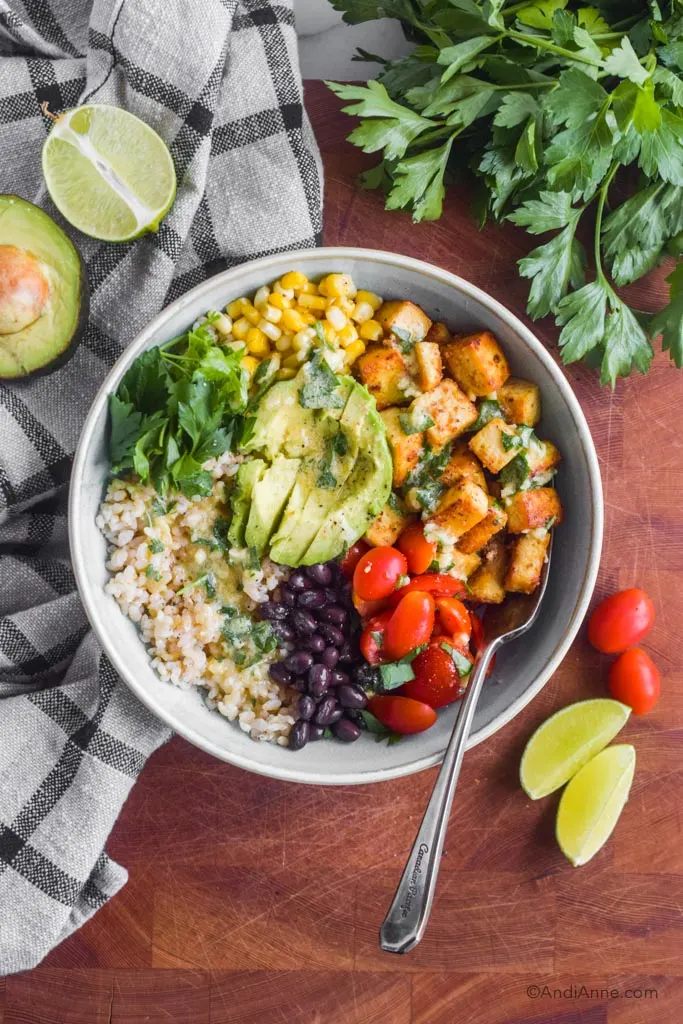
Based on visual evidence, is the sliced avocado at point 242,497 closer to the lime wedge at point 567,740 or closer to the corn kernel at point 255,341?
the corn kernel at point 255,341

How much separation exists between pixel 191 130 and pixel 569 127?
1.06m

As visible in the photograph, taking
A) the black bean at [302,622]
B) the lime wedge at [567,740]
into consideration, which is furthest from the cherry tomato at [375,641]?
the lime wedge at [567,740]

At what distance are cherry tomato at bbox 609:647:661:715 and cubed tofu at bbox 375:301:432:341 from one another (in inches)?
47.2

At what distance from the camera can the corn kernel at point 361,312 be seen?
2.59 m

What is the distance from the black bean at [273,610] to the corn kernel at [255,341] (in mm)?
734

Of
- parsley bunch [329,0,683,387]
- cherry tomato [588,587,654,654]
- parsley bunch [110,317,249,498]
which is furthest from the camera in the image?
cherry tomato [588,587,654,654]

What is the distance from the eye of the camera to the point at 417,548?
2561 mm

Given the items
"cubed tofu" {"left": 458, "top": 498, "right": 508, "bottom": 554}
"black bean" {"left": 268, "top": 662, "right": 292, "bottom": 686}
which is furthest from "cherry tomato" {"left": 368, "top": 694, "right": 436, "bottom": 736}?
"cubed tofu" {"left": 458, "top": 498, "right": 508, "bottom": 554}

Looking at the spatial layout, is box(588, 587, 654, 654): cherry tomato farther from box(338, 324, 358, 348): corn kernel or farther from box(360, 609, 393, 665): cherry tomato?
box(338, 324, 358, 348): corn kernel

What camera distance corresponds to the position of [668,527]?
2.83 meters

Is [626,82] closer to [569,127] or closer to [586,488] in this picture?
[569,127]

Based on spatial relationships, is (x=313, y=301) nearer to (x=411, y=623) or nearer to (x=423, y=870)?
(x=411, y=623)

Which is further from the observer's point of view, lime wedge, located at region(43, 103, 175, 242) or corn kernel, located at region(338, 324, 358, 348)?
corn kernel, located at region(338, 324, 358, 348)

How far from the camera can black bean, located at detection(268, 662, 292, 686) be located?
2.57 m
